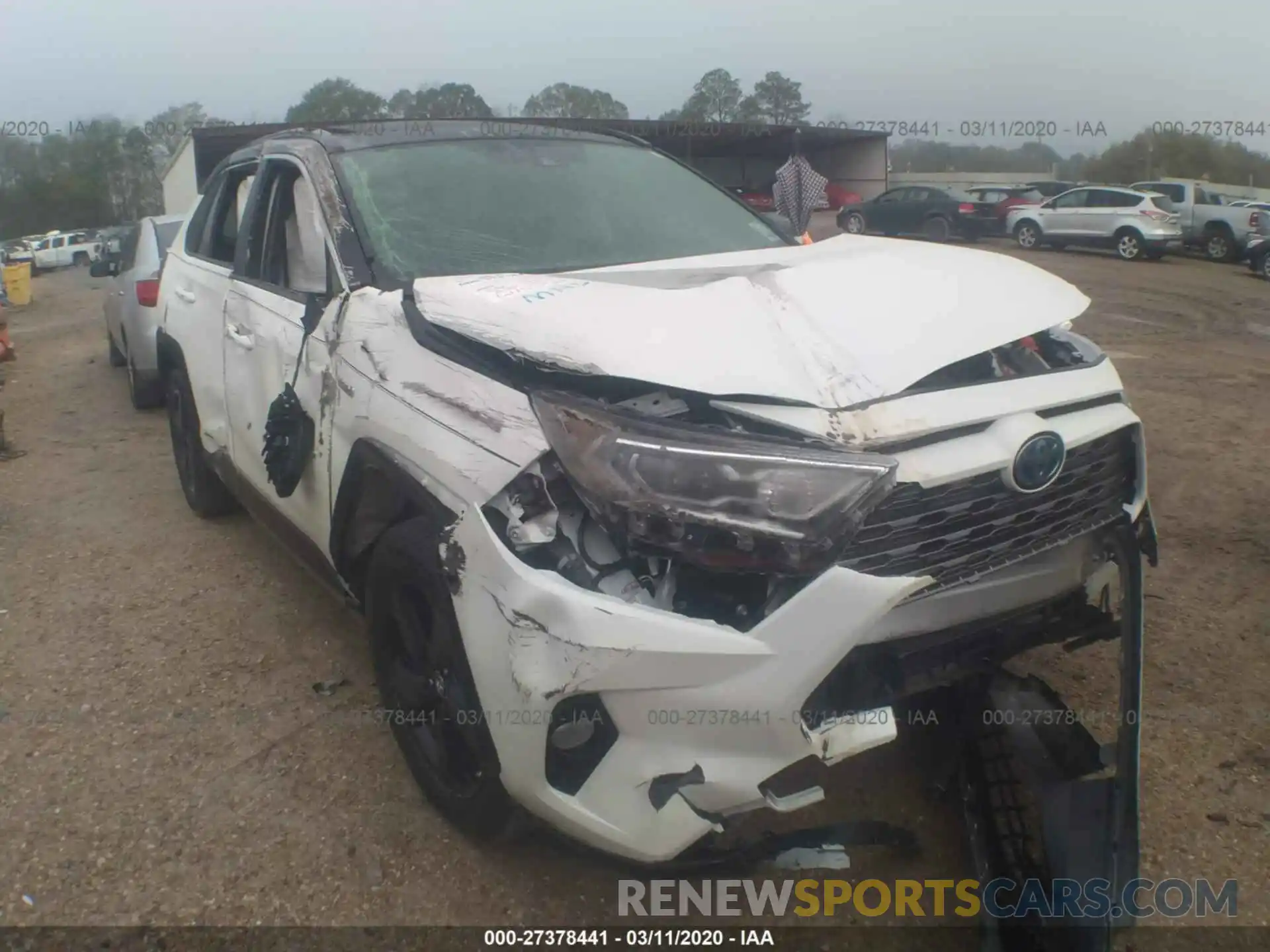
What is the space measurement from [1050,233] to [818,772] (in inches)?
847

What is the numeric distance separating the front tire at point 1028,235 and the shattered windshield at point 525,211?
20.0 meters

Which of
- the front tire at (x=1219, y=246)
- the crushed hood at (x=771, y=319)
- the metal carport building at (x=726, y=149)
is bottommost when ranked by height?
the front tire at (x=1219, y=246)

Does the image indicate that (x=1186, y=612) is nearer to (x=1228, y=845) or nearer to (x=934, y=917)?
(x=1228, y=845)

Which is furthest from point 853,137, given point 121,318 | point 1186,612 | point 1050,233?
point 1186,612

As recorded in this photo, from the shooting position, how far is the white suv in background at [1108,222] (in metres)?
19.2

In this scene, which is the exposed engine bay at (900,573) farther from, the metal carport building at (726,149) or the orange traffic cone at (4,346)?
the metal carport building at (726,149)

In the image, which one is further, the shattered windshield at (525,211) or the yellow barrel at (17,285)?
the yellow barrel at (17,285)

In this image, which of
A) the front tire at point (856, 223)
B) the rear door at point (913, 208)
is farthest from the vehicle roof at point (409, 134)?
the front tire at point (856, 223)

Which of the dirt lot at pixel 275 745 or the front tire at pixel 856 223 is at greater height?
the front tire at pixel 856 223

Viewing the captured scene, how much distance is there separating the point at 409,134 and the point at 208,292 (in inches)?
51.5

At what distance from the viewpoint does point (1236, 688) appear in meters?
3.27

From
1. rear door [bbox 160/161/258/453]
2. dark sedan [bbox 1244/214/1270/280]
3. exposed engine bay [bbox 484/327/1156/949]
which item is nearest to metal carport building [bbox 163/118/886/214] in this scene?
dark sedan [bbox 1244/214/1270/280]

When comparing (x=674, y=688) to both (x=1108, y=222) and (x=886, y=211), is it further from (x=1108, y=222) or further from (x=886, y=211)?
(x=886, y=211)

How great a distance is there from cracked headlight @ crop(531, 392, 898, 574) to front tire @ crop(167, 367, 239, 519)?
A: 3.28 meters
